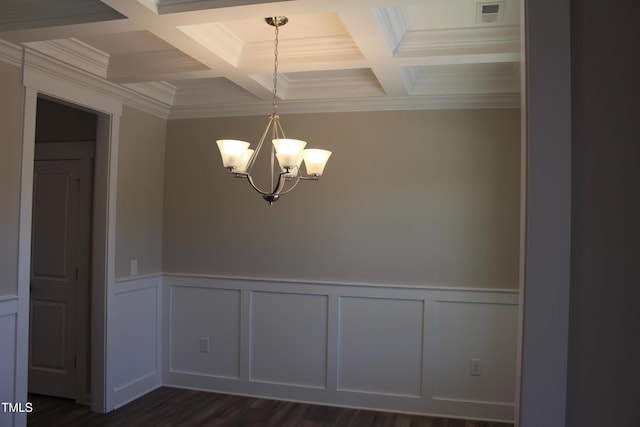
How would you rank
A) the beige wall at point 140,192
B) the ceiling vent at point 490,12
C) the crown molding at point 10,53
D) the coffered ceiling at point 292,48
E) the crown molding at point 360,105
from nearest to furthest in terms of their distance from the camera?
the coffered ceiling at point 292,48
the ceiling vent at point 490,12
the crown molding at point 10,53
the crown molding at point 360,105
the beige wall at point 140,192

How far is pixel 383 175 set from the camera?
13.1ft

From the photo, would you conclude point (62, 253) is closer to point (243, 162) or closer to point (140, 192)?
point (140, 192)

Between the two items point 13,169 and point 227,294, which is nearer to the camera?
point 13,169

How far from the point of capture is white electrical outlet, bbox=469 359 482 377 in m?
3.82

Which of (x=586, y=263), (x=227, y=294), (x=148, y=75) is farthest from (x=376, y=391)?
(x=586, y=263)

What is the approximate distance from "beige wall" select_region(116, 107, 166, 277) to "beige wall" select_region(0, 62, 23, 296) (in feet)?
3.12

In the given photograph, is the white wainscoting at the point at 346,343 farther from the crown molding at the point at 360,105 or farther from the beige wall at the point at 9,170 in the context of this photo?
the beige wall at the point at 9,170

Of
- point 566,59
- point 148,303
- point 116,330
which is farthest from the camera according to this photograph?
point 148,303

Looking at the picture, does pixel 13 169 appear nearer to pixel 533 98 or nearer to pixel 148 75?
pixel 148 75

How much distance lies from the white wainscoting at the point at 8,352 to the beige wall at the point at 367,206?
1.58 meters

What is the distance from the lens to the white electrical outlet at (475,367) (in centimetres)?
382

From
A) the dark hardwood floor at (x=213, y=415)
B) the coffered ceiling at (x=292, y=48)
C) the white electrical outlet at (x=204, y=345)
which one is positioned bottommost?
the dark hardwood floor at (x=213, y=415)

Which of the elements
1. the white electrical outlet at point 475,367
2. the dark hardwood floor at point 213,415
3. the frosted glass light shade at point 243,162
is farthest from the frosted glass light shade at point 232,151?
the white electrical outlet at point 475,367

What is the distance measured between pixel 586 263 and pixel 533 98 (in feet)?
1.18
